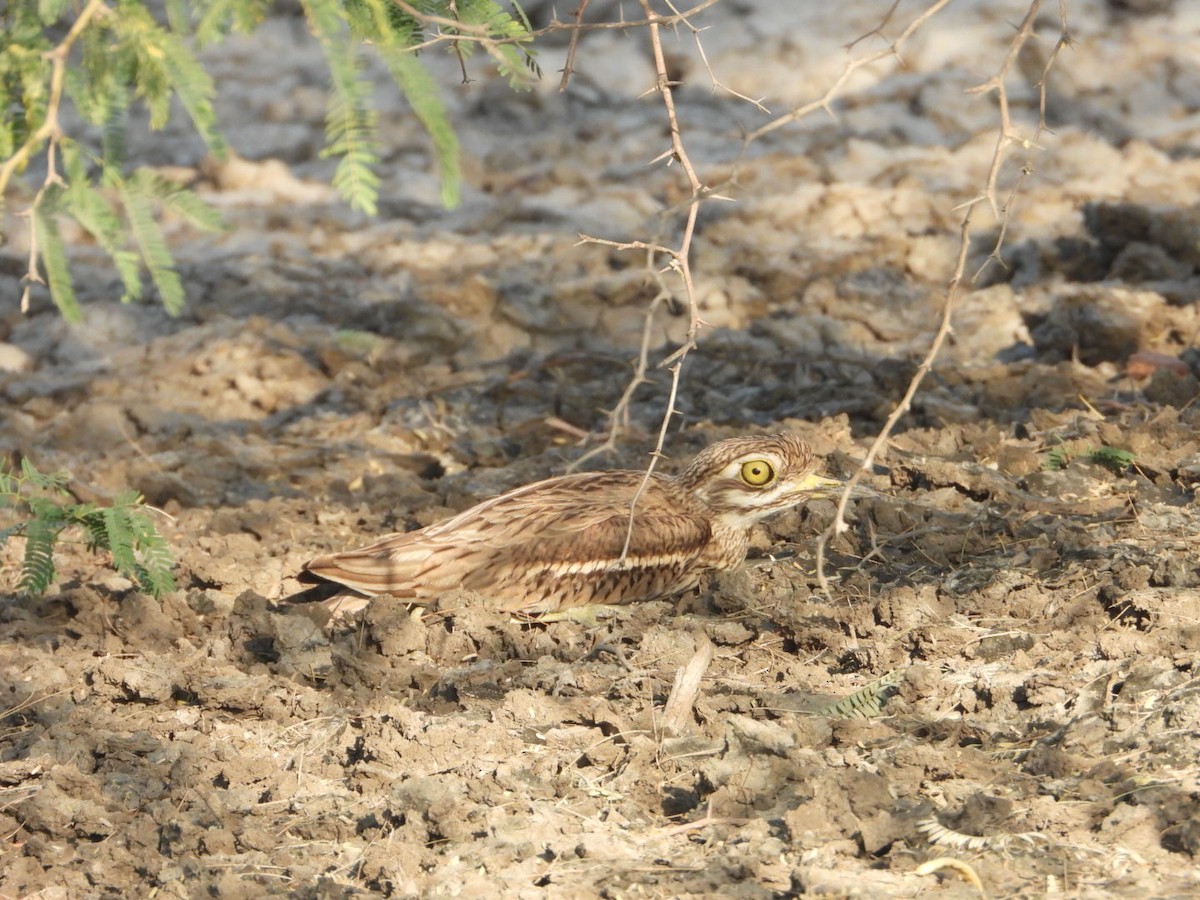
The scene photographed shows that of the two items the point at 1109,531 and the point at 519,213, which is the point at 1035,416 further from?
the point at 519,213

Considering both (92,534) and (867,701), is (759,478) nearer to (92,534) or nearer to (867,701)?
(867,701)

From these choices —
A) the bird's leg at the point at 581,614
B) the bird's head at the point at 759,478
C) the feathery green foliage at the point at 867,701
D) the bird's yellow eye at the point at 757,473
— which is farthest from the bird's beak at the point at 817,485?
the feathery green foliage at the point at 867,701

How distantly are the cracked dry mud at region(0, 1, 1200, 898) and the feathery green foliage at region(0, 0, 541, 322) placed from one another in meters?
0.84

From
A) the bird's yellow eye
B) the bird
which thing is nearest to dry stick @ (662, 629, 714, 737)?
the bird

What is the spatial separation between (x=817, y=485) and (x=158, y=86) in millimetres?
2690

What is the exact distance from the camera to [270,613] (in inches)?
205

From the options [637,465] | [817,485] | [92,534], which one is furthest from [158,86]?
[637,465]

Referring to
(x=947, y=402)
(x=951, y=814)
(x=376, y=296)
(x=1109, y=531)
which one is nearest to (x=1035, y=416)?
(x=947, y=402)

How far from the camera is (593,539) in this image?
5.51m

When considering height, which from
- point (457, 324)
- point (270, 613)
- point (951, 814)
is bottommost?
point (457, 324)

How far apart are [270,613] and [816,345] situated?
368cm

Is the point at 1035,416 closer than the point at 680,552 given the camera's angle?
No

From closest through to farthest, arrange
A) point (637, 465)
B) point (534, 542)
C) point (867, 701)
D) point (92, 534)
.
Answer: point (867, 701), point (92, 534), point (534, 542), point (637, 465)

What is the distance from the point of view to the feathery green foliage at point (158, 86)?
4.11m
